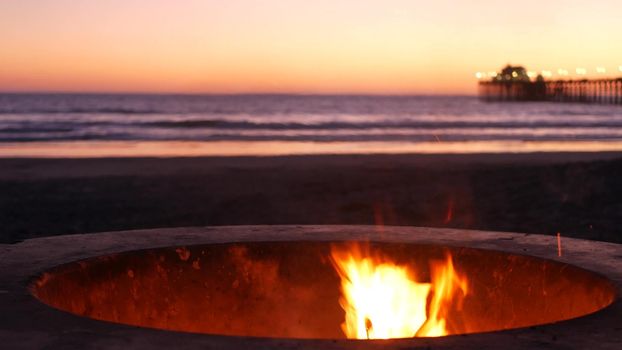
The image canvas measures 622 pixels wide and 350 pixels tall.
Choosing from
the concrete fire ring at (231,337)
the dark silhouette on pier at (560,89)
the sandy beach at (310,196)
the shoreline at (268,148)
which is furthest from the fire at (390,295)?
the dark silhouette on pier at (560,89)

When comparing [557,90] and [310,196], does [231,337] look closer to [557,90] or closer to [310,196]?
[310,196]

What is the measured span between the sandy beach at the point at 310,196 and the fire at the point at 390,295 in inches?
244

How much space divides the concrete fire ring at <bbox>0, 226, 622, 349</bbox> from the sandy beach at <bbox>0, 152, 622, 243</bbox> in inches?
231

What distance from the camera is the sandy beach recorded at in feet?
36.4

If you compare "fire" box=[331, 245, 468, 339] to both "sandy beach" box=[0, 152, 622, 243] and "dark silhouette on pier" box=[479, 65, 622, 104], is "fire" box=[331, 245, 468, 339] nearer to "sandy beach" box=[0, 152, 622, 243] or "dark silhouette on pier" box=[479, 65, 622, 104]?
"sandy beach" box=[0, 152, 622, 243]

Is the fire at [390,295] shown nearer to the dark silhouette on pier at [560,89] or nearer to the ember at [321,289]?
the ember at [321,289]

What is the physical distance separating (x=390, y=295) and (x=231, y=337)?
1813mm

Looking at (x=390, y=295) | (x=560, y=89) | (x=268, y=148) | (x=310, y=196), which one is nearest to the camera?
(x=390, y=295)

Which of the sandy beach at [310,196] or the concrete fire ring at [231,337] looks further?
the sandy beach at [310,196]

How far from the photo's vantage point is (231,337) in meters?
2.50

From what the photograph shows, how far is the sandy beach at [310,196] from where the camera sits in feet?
36.4

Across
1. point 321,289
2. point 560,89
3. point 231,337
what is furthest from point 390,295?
point 560,89

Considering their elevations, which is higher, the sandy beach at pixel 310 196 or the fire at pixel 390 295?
the fire at pixel 390 295

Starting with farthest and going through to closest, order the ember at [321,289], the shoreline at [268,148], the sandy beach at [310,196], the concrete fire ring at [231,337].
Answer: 1. the shoreline at [268,148]
2. the sandy beach at [310,196]
3. the ember at [321,289]
4. the concrete fire ring at [231,337]
